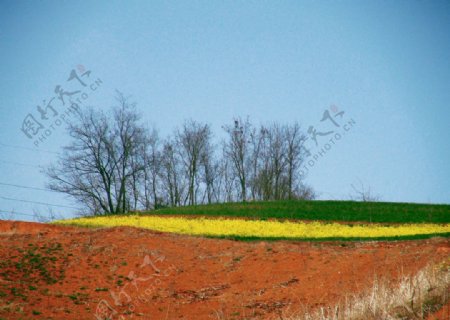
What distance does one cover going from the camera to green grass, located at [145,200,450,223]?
28.8 meters

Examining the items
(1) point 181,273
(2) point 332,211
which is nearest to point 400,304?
(1) point 181,273

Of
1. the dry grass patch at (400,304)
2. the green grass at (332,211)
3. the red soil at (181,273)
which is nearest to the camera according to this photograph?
the dry grass patch at (400,304)

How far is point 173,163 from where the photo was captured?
53.2 metres

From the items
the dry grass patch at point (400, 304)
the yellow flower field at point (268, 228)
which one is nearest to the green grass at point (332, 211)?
the yellow flower field at point (268, 228)

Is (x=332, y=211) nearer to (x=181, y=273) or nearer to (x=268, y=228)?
(x=268, y=228)

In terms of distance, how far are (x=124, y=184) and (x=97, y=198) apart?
2730mm

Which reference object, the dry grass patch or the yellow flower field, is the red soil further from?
the yellow flower field

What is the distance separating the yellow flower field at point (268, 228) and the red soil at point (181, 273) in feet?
13.2

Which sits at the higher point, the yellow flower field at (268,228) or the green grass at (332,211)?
the green grass at (332,211)

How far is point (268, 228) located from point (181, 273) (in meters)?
9.94

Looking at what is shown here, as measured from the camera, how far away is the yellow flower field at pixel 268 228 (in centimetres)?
2238

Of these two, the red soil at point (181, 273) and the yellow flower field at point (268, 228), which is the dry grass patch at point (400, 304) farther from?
the yellow flower field at point (268, 228)

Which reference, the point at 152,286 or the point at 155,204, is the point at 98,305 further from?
the point at 155,204

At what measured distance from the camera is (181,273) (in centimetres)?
1489
